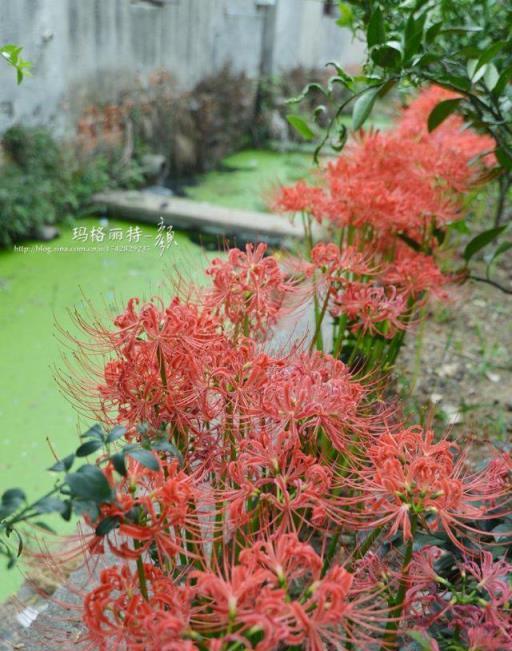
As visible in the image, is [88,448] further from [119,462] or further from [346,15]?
[346,15]

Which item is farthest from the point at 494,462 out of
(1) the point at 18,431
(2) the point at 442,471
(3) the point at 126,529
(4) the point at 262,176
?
(4) the point at 262,176

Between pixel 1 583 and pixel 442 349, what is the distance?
70.7 inches

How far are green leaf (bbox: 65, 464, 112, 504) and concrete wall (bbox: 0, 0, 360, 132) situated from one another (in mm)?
3196

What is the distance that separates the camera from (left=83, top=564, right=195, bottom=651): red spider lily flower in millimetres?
608

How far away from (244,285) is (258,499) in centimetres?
33

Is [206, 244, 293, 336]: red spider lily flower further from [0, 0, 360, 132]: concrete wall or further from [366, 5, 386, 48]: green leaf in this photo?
[0, 0, 360, 132]: concrete wall

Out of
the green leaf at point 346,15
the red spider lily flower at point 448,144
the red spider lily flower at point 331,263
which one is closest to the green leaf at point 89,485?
the red spider lily flower at point 331,263

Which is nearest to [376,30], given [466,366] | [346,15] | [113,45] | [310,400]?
[310,400]

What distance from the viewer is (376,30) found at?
1.27m

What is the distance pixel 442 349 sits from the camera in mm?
2697

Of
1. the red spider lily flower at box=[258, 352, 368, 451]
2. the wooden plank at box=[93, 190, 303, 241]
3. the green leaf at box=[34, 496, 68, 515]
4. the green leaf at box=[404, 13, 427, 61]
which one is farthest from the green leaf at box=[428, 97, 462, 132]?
the wooden plank at box=[93, 190, 303, 241]

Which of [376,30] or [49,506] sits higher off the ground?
[376,30]

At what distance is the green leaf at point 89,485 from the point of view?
0.56 m

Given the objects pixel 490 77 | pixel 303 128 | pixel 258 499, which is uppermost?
pixel 490 77
